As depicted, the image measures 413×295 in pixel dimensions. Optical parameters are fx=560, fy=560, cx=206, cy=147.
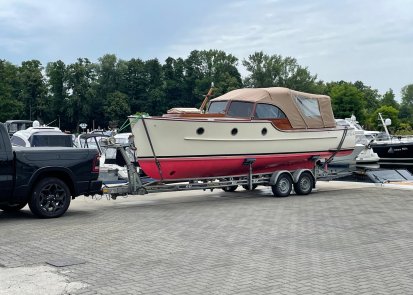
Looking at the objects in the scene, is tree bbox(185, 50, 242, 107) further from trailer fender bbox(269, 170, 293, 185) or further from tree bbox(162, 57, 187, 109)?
trailer fender bbox(269, 170, 293, 185)

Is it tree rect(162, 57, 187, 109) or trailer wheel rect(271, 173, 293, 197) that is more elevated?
tree rect(162, 57, 187, 109)

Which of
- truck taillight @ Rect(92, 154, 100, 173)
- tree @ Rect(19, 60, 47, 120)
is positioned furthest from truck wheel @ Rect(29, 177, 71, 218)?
tree @ Rect(19, 60, 47, 120)

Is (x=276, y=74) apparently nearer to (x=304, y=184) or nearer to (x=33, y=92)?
(x=33, y=92)

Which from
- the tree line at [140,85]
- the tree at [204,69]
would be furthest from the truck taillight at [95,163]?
the tree at [204,69]

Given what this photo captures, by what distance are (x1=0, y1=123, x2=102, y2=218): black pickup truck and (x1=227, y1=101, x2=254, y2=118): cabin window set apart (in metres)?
5.54

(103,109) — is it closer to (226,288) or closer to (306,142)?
(306,142)

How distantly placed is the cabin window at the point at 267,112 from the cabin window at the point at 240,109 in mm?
221

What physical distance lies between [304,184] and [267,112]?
2589 mm

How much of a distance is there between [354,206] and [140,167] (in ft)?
18.7

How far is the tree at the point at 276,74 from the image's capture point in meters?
104

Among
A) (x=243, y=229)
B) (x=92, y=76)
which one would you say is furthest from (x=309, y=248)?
(x=92, y=76)

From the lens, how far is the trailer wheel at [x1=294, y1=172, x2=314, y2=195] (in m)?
17.4

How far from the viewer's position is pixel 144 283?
6.82 m

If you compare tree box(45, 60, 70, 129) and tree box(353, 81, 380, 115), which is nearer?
tree box(45, 60, 70, 129)
